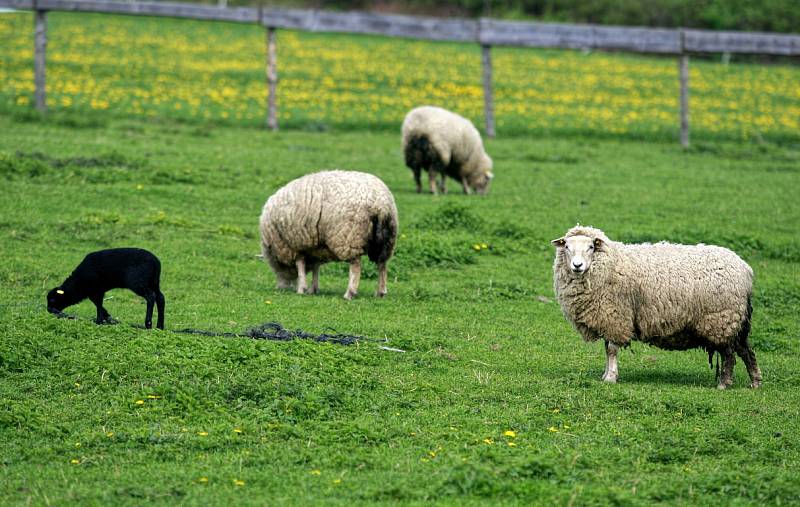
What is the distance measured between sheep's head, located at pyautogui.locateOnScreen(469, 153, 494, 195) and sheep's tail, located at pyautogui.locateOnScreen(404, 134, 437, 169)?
3.89 feet

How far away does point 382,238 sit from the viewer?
47.0ft

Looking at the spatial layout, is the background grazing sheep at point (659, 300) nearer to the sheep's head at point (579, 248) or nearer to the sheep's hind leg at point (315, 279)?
the sheep's head at point (579, 248)

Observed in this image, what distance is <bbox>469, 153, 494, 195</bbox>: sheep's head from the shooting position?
72.0 ft

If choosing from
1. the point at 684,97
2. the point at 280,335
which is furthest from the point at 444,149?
the point at 280,335

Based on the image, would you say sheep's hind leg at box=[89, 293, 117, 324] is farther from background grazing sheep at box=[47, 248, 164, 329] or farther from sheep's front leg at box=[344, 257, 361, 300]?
sheep's front leg at box=[344, 257, 361, 300]

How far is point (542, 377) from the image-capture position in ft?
36.0

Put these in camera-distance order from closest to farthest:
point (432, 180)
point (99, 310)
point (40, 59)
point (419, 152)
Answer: point (99, 310)
point (419, 152)
point (432, 180)
point (40, 59)

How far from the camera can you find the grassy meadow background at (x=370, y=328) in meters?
8.24

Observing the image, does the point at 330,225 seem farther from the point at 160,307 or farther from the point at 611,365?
the point at 611,365

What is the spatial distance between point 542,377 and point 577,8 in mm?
49864

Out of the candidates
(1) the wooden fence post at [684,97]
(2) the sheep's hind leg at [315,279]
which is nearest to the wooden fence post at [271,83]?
(1) the wooden fence post at [684,97]

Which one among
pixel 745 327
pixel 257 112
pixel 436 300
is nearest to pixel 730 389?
pixel 745 327

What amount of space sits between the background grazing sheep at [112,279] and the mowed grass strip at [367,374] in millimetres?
324

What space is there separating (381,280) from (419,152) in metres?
7.01
